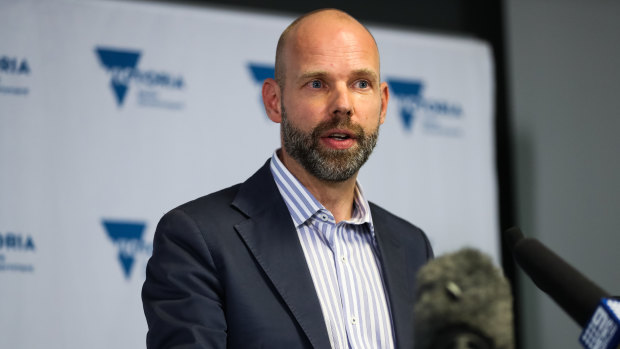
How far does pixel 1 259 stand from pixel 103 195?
0.63 metres

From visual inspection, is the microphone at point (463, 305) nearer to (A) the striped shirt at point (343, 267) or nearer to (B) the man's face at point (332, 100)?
(A) the striped shirt at point (343, 267)

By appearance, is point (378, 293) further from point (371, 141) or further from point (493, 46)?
point (493, 46)

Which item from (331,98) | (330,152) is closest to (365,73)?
(331,98)

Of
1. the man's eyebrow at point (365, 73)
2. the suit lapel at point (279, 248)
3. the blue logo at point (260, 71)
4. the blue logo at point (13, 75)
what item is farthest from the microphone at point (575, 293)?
the blue logo at point (13, 75)

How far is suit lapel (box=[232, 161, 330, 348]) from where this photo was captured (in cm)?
207

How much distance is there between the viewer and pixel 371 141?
2.40m

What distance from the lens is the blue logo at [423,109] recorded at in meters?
4.84

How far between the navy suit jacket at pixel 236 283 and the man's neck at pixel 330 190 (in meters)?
0.13

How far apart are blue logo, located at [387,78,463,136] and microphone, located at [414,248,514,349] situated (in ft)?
12.6

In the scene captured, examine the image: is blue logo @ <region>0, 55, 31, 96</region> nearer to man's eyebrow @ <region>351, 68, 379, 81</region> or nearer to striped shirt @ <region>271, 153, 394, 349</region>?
striped shirt @ <region>271, 153, 394, 349</region>

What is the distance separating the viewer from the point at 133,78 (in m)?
4.32

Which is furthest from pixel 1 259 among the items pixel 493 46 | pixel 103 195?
pixel 493 46

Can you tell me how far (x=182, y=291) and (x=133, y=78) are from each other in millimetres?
2552

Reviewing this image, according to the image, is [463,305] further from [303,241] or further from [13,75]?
[13,75]
